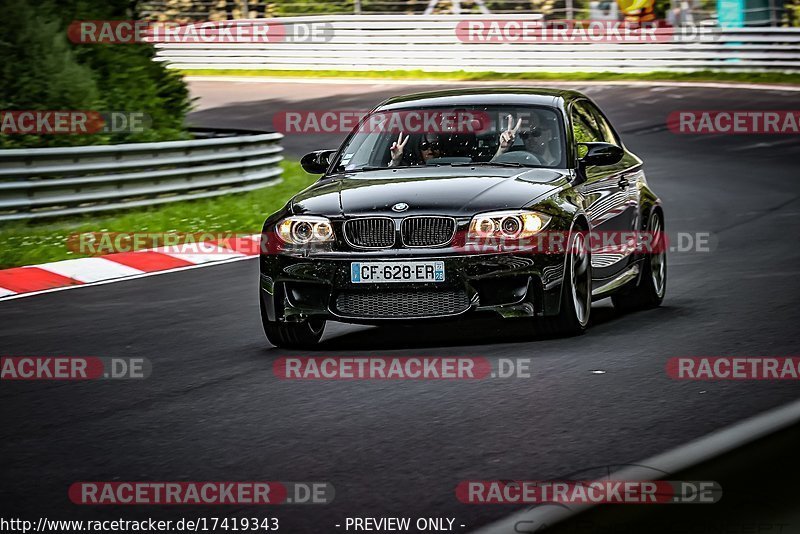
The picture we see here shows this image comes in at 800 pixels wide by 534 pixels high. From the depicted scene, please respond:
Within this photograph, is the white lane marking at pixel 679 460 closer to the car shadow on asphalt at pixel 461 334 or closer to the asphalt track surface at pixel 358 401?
the asphalt track surface at pixel 358 401

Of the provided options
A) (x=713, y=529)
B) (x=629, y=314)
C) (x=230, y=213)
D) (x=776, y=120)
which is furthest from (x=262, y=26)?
(x=713, y=529)

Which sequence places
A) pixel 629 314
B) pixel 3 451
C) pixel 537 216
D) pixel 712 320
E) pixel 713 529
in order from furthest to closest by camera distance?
pixel 629 314
pixel 712 320
pixel 537 216
pixel 3 451
pixel 713 529

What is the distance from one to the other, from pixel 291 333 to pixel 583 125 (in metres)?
2.69

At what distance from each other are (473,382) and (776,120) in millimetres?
20523

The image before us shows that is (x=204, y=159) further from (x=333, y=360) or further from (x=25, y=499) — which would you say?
(x=25, y=499)

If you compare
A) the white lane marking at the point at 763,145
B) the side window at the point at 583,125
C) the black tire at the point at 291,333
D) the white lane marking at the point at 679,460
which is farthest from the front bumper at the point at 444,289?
the white lane marking at the point at 763,145

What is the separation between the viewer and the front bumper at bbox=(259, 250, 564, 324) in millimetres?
8648

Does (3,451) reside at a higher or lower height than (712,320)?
higher

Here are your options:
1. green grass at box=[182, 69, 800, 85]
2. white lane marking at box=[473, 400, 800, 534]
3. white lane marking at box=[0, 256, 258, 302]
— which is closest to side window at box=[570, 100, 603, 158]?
white lane marking at box=[0, 256, 258, 302]

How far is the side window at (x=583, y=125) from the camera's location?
33.6ft

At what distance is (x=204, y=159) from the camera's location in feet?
58.4

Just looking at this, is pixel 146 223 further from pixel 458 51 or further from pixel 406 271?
pixel 458 51

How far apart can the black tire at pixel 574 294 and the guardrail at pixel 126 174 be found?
790 cm

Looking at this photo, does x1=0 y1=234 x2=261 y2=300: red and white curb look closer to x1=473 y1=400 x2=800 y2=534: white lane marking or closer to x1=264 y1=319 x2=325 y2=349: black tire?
x1=264 y1=319 x2=325 y2=349: black tire
